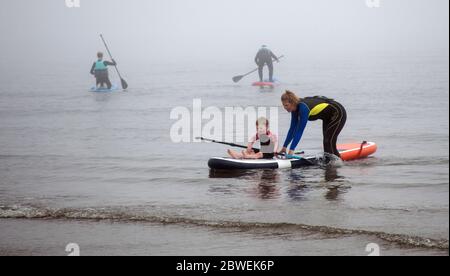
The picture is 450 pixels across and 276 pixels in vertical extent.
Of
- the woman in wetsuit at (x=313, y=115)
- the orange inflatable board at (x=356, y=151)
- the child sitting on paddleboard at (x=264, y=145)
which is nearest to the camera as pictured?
the woman in wetsuit at (x=313, y=115)

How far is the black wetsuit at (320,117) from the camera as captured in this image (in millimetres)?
14617

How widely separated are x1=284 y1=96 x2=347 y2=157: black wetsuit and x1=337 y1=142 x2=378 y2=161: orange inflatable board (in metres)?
0.82

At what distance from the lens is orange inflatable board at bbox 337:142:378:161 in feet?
53.7

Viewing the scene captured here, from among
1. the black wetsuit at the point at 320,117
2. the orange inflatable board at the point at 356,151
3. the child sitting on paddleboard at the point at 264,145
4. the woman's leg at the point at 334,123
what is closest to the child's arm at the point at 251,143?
the child sitting on paddleboard at the point at 264,145

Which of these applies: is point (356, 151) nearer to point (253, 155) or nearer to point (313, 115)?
point (313, 115)

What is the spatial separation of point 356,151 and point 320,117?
1835 mm

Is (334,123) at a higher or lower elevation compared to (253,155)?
higher

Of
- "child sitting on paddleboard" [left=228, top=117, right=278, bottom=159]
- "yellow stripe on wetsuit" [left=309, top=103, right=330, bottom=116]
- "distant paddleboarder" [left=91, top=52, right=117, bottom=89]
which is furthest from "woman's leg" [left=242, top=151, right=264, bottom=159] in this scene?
"distant paddleboarder" [left=91, top=52, right=117, bottom=89]

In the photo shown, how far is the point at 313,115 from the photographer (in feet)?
49.1

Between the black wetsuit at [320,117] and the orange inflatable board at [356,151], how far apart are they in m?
0.82

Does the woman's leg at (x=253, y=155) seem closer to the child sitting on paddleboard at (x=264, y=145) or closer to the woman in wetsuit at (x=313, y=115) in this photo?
the child sitting on paddleboard at (x=264, y=145)

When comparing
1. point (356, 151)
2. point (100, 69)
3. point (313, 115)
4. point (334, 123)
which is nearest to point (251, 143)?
point (313, 115)

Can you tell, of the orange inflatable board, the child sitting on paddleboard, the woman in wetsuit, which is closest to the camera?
the woman in wetsuit

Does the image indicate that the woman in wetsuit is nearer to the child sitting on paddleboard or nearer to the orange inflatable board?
the child sitting on paddleboard
